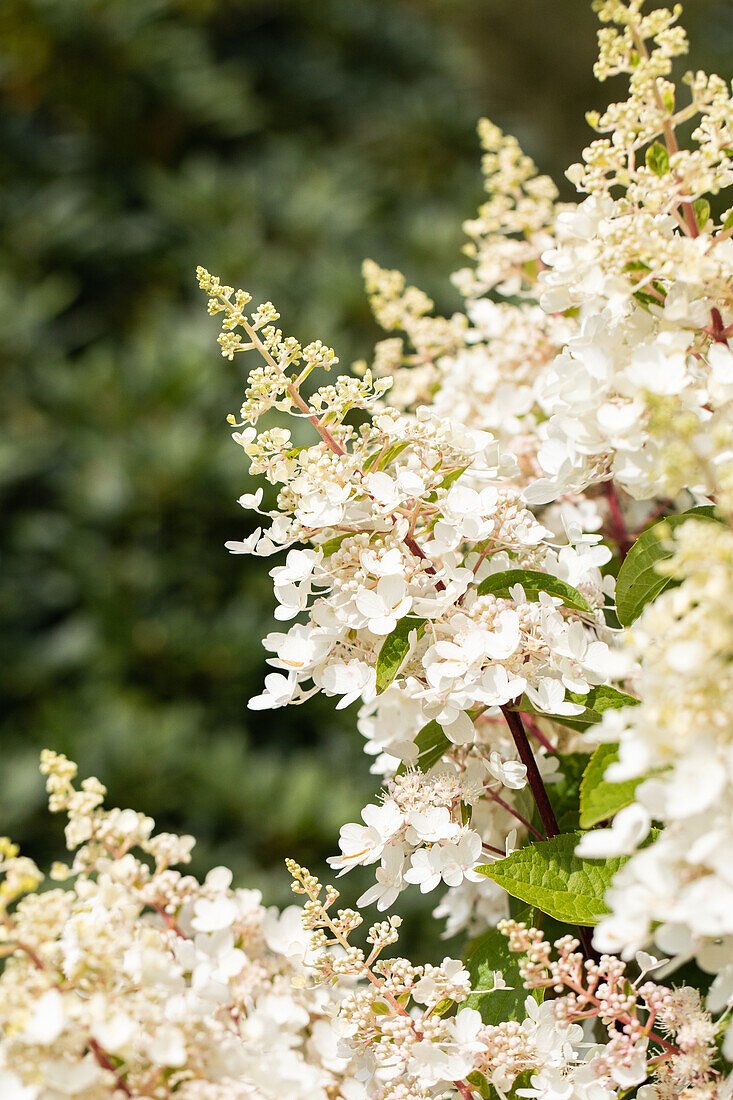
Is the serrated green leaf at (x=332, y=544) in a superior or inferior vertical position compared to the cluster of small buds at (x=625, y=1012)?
superior

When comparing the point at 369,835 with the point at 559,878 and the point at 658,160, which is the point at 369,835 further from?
the point at 658,160

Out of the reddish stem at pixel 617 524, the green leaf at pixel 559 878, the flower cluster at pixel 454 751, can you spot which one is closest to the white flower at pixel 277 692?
the flower cluster at pixel 454 751

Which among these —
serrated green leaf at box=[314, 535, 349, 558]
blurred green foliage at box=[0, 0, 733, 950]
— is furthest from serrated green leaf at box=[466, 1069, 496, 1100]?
blurred green foliage at box=[0, 0, 733, 950]

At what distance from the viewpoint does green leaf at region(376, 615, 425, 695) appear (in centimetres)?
37

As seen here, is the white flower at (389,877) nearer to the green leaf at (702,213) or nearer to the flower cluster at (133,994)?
the flower cluster at (133,994)

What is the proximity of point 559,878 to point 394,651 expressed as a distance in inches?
4.0

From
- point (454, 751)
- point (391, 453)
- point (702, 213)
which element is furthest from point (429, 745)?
point (702, 213)

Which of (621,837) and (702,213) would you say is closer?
(621,837)

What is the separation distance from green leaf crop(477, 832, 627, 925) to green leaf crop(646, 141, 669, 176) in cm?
26

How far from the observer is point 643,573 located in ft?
1.27

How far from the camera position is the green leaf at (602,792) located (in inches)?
11.5

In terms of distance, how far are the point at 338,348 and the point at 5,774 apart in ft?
3.33

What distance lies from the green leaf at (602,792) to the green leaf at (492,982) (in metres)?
0.12

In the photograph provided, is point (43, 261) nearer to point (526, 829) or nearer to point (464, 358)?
point (464, 358)
